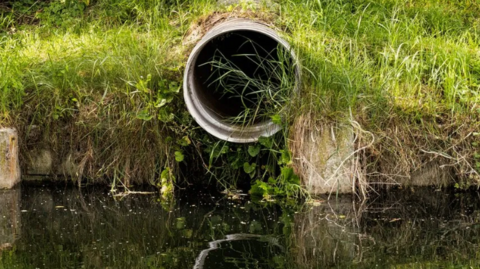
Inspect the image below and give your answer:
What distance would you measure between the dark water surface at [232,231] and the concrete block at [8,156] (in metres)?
0.12

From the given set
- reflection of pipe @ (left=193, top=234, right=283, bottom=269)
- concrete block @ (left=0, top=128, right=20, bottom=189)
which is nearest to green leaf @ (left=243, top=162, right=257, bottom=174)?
reflection of pipe @ (left=193, top=234, right=283, bottom=269)

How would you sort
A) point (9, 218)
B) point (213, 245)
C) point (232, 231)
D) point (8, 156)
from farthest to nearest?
point (8, 156) → point (9, 218) → point (232, 231) → point (213, 245)

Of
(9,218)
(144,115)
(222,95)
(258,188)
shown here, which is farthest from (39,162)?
(258,188)

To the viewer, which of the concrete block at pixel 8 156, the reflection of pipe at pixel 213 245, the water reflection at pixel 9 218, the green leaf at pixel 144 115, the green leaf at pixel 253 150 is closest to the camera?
the reflection of pipe at pixel 213 245

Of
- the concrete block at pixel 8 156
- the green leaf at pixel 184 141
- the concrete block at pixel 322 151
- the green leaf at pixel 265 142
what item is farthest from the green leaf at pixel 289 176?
the concrete block at pixel 8 156

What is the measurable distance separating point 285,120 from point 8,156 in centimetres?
231

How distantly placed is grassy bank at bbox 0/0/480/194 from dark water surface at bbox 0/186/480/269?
34 centimetres

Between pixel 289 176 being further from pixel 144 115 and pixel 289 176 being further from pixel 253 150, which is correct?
pixel 144 115

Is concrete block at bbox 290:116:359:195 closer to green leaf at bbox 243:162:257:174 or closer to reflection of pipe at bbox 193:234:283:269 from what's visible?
green leaf at bbox 243:162:257:174

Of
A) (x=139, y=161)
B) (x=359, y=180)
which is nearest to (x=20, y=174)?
(x=139, y=161)

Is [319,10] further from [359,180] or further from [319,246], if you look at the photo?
[319,246]

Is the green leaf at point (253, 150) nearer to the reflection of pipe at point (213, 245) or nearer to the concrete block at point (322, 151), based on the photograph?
the concrete block at point (322, 151)

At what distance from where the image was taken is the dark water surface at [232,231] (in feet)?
15.7

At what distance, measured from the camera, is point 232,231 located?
544cm
